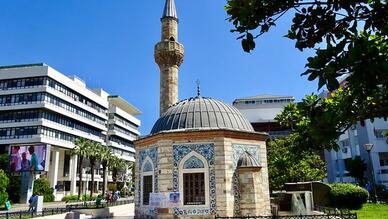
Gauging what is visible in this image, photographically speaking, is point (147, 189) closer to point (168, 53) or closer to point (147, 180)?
point (147, 180)

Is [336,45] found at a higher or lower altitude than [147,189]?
higher

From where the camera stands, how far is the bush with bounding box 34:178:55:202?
1719 inches

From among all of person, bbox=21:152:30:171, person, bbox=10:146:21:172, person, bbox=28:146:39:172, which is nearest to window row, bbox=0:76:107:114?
person, bbox=10:146:21:172

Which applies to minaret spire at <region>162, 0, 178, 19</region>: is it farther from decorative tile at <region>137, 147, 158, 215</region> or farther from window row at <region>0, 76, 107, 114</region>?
window row at <region>0, 76, 107, 114</region>

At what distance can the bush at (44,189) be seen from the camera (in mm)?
43656

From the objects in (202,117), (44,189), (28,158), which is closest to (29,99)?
(28,158)

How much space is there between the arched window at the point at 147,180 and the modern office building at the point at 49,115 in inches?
1091

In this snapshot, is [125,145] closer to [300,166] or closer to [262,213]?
[300,166]

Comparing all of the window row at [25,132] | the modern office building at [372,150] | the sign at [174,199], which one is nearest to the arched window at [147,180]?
the sign at [174,199]

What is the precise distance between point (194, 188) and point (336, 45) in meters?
13.0

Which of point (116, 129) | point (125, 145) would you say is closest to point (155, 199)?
point (116, 129)

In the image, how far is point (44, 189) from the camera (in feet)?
147

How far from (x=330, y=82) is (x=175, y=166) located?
13.0 m

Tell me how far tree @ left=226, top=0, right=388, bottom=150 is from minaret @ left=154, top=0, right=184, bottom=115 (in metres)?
20.8
